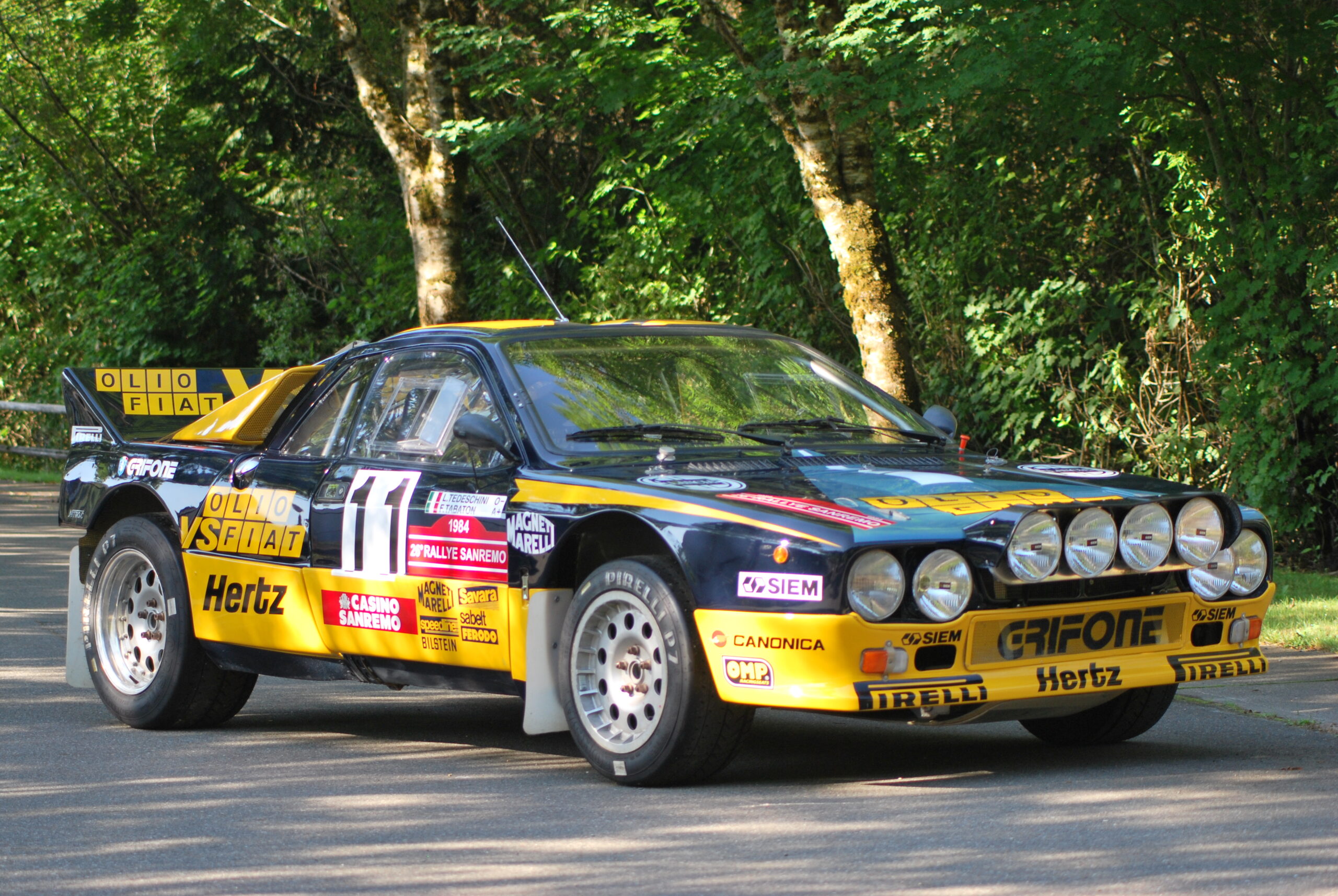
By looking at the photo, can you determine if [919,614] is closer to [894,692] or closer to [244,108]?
[894,692]

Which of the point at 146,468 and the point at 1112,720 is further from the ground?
the point at 146,468

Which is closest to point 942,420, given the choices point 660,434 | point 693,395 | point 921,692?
point 693,395

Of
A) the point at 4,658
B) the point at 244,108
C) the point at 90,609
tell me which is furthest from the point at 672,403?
the point at 244,108

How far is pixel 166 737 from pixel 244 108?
66.2ft

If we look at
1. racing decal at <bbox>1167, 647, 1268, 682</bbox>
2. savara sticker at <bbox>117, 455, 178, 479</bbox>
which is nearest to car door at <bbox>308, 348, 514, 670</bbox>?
savara sticker at <bbox>117, 455, 178, 479</bbox>

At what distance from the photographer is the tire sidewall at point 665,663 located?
5.40 metres

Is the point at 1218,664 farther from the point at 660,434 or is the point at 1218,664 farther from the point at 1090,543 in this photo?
the point at 660,434

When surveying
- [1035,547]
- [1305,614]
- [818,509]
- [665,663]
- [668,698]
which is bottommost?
[1305,614]

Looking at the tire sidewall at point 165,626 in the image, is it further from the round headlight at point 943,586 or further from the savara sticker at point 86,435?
the round headlight at point 943,586

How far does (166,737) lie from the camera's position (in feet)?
23.2

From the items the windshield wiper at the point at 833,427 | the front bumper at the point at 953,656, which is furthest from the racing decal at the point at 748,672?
the windshield wiper at the point at 833,427

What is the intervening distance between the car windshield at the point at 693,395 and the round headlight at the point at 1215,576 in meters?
1.31

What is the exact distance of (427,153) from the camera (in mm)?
18281

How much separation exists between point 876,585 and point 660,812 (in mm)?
928
